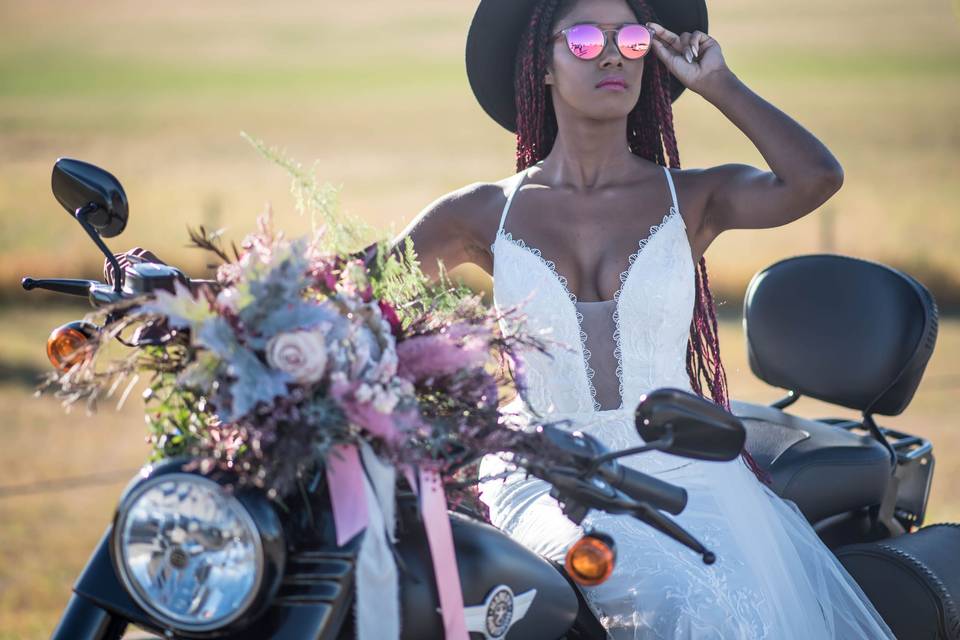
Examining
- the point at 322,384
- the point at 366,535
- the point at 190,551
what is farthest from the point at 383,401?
the point at 190,551

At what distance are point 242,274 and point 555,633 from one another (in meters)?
0.77

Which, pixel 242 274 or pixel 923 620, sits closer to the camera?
pixel 242 274

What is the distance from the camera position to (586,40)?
9.80ft

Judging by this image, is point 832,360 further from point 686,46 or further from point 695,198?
point 686,46

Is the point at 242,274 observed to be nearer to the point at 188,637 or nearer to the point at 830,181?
the point at 188,637

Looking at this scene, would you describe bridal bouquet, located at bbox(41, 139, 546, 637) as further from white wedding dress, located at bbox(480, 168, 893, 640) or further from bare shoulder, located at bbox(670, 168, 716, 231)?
bare shoulder, located at bbox(670, 168, 716, 231)

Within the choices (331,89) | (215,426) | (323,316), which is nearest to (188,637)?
(215,426)

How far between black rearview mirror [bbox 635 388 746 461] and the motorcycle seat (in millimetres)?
1238

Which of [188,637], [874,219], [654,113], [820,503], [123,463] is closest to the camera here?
[188,637]

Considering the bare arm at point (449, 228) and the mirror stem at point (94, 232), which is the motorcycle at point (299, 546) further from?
the bare arm at point (449, 228)

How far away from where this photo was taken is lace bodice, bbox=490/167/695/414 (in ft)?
9.82

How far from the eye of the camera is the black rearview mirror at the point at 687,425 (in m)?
1.89

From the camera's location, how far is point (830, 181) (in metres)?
2.94

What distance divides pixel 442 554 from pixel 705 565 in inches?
30.0
